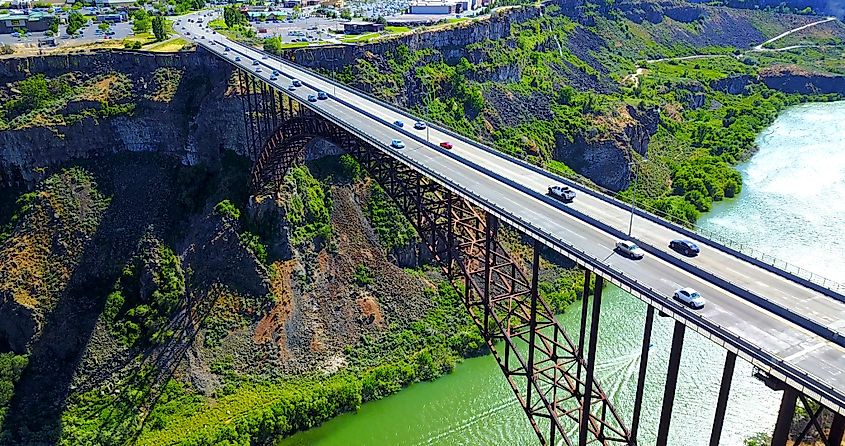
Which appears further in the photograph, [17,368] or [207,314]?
[207,314]

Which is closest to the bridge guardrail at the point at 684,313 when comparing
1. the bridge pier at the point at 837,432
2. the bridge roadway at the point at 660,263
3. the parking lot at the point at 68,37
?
the bridge roadway at the point at 660,263

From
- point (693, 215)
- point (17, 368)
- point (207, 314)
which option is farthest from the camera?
point (693, 215)

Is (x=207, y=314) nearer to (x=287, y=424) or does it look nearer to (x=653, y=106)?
(x=287, y=424)

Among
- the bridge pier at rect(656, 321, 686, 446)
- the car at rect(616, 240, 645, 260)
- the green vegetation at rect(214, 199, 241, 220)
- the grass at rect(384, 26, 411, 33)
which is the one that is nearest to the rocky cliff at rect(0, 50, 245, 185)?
the green vegetation at rect(214, 199, 241, 220)

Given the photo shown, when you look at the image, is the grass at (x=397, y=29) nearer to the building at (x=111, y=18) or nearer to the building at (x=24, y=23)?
the building at (x=111, y=18)

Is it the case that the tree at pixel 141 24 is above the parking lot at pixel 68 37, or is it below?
above

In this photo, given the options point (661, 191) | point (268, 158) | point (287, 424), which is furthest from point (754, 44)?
point (287, 424)
